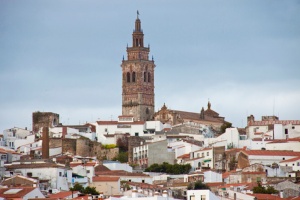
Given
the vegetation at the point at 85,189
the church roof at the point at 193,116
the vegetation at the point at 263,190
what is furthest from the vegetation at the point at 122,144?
the vegetation at the point at 263,190

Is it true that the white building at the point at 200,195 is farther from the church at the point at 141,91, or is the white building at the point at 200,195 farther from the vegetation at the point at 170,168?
the church at the point at 141,91

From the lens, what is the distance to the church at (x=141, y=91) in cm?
12912

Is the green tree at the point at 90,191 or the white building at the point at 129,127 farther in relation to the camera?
the white building at the point at 129,127

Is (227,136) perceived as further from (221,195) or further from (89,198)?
(89,198)

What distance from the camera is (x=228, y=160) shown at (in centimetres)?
10169

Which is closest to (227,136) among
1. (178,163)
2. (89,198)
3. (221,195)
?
(178,163)

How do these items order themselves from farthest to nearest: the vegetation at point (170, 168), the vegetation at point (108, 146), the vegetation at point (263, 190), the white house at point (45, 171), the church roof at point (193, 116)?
the church roof at point (193, 116)
the vegetation at point (108, 146)
the vegetation at point (170, 168)
the white house at point (45, 171)
the vegetation at point (263, 190)

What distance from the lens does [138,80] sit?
138250mm

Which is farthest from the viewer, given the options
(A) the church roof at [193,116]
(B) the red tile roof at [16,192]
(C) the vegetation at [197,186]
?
(A) the church roof at [193,116]

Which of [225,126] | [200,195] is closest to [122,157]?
[225,126]

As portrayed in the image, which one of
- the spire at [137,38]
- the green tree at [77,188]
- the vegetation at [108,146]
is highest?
the spire at [137,38]

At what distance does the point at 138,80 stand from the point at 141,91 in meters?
1.57

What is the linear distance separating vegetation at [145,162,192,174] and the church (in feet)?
79.3

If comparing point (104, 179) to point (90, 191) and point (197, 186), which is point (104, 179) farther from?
point (197, 186)
